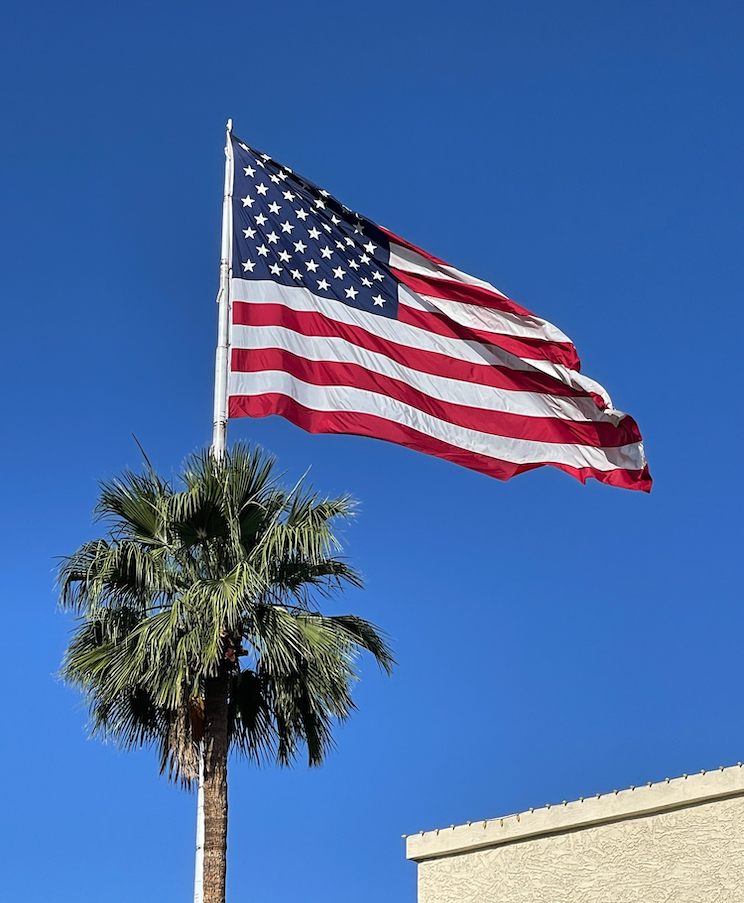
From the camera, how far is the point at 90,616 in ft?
45.7

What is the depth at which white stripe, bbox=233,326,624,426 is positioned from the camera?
16.5 meters

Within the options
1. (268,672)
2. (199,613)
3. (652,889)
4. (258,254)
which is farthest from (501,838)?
(258,254)

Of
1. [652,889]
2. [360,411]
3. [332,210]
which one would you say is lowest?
[652,889]

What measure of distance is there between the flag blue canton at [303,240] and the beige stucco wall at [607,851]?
273 inches

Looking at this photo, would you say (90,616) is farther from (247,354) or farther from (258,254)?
(258,254)

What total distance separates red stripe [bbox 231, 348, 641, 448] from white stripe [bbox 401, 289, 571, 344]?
1.23 m

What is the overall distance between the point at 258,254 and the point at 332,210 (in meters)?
1.70

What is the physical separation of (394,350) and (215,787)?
6631 millimetres

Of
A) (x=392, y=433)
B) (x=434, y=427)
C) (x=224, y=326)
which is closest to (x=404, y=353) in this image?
(x=434, y=427)

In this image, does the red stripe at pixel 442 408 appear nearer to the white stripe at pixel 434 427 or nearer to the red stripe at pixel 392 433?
the white stripe at pixel 434 427

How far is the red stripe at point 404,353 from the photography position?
54.7ft

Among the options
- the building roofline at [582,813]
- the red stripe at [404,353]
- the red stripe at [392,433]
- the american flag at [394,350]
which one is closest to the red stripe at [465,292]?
the american flag at [394,350]

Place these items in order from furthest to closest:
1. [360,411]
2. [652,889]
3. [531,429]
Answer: [531,429] < [360,411] < [652,889]

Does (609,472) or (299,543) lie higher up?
(609,472)
